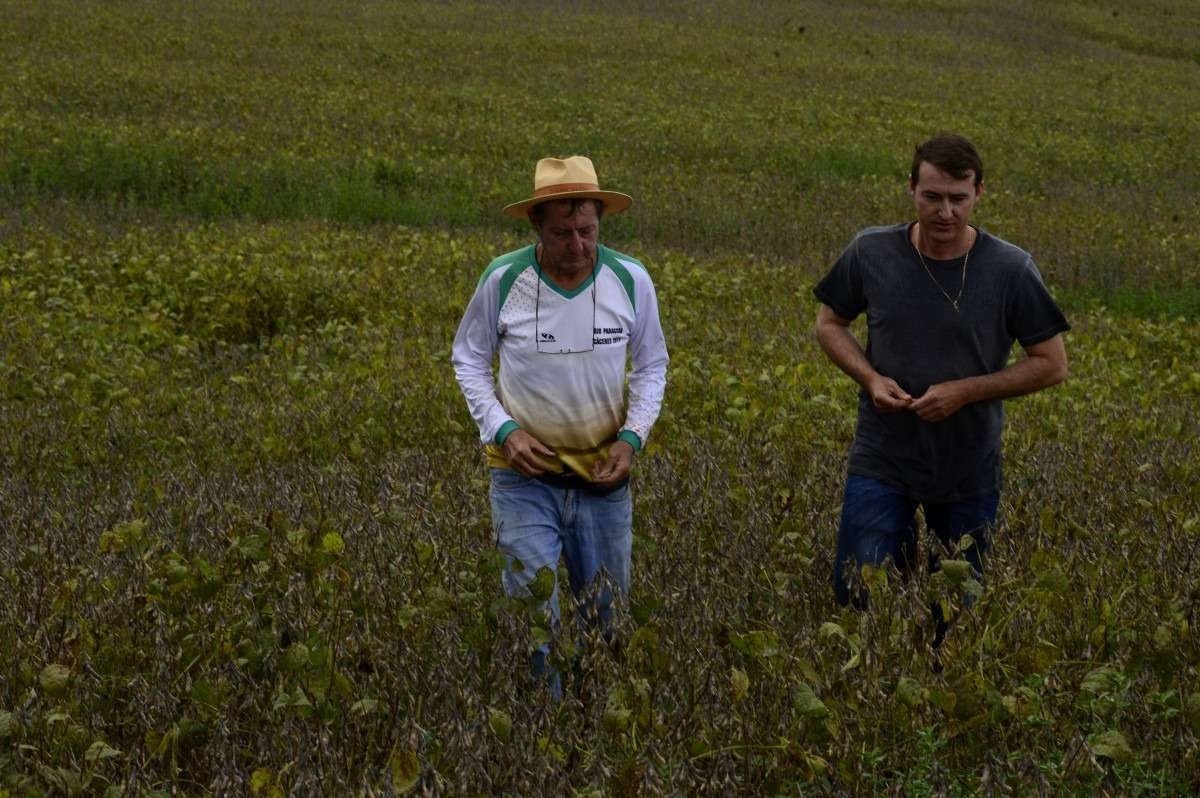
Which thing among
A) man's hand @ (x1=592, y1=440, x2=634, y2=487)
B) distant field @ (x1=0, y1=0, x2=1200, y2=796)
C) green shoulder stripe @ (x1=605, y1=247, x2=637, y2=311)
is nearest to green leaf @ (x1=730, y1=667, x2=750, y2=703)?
distant field @ (x1=0, y1=0, x2=1200, y2=796)

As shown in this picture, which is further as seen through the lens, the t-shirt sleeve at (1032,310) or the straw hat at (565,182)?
the t-shirt sleeve at (1032,310)

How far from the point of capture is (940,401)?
148 inches

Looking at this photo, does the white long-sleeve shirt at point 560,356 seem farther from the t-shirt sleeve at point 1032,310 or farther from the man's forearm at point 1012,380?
the t-shirt sleeve at point 1032,310

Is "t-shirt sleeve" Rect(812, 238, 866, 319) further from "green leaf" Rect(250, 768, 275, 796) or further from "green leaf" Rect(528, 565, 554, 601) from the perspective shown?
"green leaf" Rect(250, 768, 275, 796)

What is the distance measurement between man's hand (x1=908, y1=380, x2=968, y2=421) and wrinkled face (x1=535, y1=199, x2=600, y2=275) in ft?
3.53

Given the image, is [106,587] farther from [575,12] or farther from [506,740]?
[575,12]

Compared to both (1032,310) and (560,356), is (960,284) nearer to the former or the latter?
(1032,310)

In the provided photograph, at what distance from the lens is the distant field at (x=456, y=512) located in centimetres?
287

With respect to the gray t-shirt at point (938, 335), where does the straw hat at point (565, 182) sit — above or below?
above

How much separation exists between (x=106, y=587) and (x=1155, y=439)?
503 centimetres

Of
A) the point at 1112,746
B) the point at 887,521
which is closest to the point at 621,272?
the point at 887,521

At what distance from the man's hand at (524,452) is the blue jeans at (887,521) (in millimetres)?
1055

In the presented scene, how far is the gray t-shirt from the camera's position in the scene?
151 inches

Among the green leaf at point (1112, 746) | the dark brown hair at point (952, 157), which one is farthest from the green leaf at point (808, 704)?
the dark brown hair at point (952, 157)
